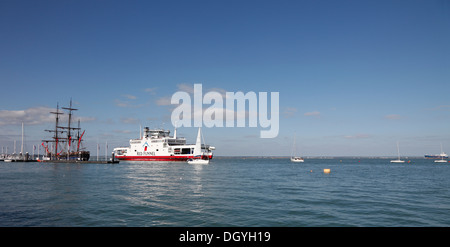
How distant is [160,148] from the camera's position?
345 ft

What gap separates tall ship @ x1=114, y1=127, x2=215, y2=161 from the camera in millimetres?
101375

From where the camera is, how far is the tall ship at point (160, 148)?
333ft

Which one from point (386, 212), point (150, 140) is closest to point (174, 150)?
point (150, 140)

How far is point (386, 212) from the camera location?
56.1ft

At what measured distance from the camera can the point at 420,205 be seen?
2003cm

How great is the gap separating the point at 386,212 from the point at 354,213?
Result: 90.3 inches
